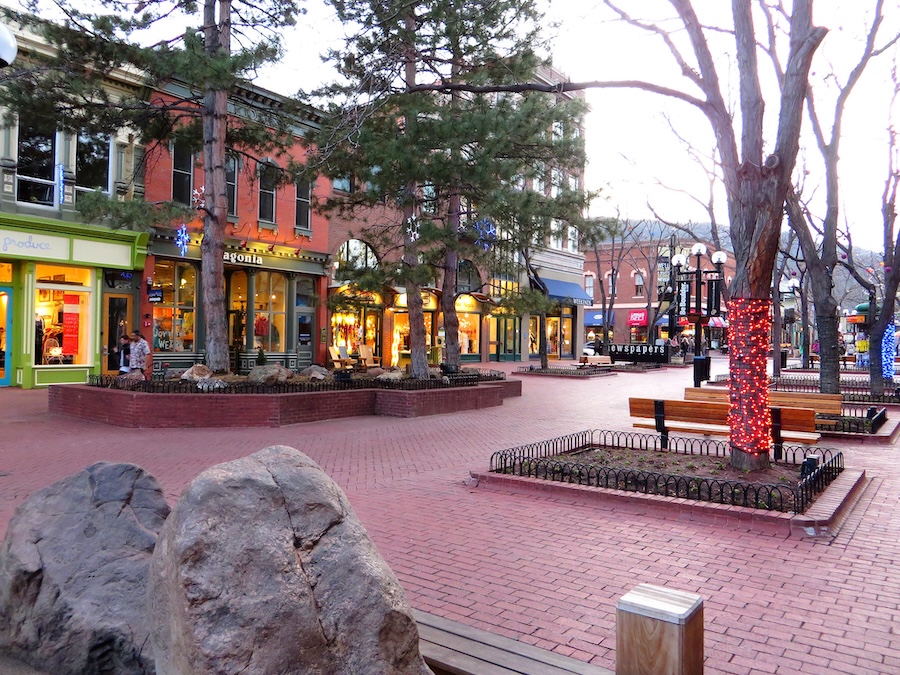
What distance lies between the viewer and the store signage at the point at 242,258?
23.7m

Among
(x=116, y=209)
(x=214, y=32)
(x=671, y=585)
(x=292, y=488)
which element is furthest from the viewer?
(x=214, y=32)

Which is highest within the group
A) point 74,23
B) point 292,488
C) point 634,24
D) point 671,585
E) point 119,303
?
point 74,23

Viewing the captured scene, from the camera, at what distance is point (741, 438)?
8.07 m

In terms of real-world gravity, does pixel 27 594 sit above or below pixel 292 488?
below

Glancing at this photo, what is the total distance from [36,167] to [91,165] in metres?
1.67

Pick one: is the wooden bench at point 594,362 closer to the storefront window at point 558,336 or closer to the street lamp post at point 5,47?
the storefront window at point 558,336

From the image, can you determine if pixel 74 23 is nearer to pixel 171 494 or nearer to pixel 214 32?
pixel 214 32

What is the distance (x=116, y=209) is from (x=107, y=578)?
11.4 meters

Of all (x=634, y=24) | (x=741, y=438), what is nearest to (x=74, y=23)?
(x=634, y=24)

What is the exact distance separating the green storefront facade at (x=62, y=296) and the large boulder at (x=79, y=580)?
1735 centimetres

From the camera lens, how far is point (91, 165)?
20.2m

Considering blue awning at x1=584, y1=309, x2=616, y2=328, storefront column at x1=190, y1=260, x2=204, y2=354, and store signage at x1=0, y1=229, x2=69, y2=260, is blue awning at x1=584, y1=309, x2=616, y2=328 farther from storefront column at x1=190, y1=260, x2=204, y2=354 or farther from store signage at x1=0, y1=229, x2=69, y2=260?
store signage at x1=0, y1=229, x2=69, y2=260

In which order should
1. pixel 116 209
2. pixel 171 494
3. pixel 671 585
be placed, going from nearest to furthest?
pixel 671 585
pixel 171 494
pixel 116 209

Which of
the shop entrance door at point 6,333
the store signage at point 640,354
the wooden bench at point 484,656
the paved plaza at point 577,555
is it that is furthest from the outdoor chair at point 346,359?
the wooden bench at point 484,656
